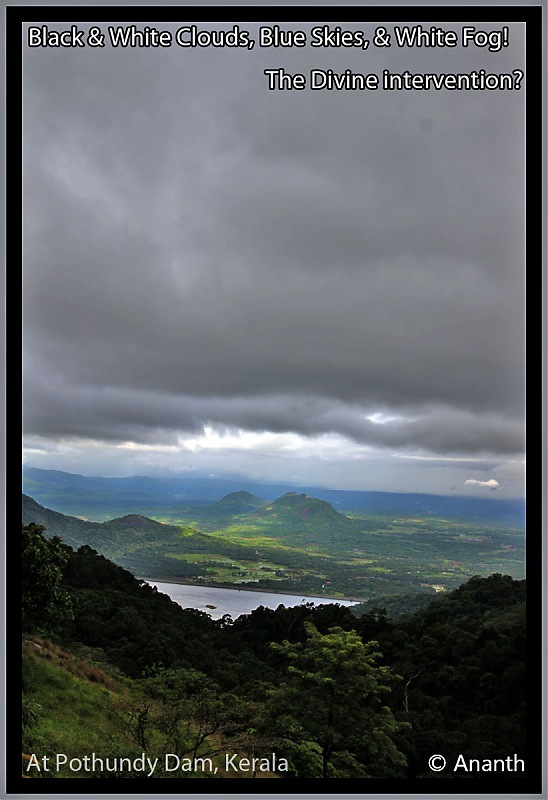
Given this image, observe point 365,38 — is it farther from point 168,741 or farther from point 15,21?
point 168,741

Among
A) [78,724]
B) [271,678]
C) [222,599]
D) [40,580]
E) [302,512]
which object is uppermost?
[302,512]

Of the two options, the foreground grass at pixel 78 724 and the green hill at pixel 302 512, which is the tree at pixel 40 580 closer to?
the foreground grass at pixel 78 724

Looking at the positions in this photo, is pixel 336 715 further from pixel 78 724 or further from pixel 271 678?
pixel 78 724

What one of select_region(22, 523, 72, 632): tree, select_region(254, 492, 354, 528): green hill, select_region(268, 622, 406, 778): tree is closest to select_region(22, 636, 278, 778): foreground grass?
select_region(268, 622, 406, 778): tree

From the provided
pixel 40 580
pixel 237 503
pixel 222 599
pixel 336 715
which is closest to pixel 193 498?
pixel 237 503

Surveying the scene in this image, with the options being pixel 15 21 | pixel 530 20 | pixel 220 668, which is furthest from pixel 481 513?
pixel 15 21

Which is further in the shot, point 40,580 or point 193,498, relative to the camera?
point 193,498

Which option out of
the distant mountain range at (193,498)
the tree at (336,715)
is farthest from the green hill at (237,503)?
the tree at (336,715)
